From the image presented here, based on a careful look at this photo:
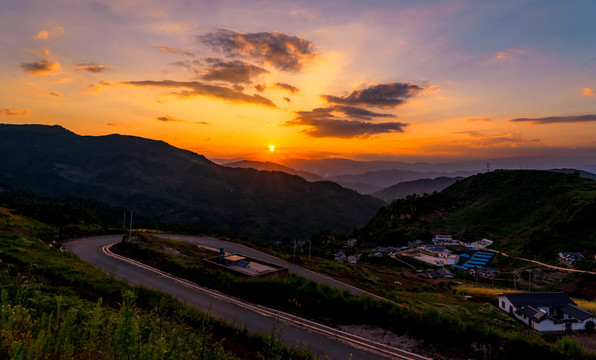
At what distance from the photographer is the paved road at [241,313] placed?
1296 cm

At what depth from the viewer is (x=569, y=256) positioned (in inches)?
3364

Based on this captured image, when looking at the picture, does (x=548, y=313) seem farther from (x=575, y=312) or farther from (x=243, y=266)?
(x=243, y=266)

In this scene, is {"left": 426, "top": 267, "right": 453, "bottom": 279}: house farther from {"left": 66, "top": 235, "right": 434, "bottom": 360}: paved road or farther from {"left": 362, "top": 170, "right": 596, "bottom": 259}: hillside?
{"left": 66, "top": 235, "right": 434, "bottom": 360}: paved road

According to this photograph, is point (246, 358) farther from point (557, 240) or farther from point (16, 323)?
point (557, 240)

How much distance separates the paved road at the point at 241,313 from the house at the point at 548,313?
4401 centimetres

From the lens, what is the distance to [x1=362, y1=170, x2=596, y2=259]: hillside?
334ft

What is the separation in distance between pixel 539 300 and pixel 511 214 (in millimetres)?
115745

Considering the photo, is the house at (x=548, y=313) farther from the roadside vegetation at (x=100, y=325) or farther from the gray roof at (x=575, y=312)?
the roadside vegetation at (x=100, y=325)

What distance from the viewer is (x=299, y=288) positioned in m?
19.2

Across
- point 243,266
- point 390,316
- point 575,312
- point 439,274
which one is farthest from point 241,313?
point 439,274

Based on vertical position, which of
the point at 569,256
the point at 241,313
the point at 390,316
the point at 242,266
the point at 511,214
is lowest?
the point at 569,256

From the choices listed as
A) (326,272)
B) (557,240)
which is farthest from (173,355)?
(557,240)

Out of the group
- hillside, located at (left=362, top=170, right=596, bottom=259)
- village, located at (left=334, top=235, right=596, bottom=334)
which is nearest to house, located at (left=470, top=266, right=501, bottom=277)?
village, located at (left=334, top=235, right=596, bottom=334)

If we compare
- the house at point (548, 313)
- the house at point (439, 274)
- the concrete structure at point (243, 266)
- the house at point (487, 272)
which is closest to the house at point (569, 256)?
the house at point (487, 272)
